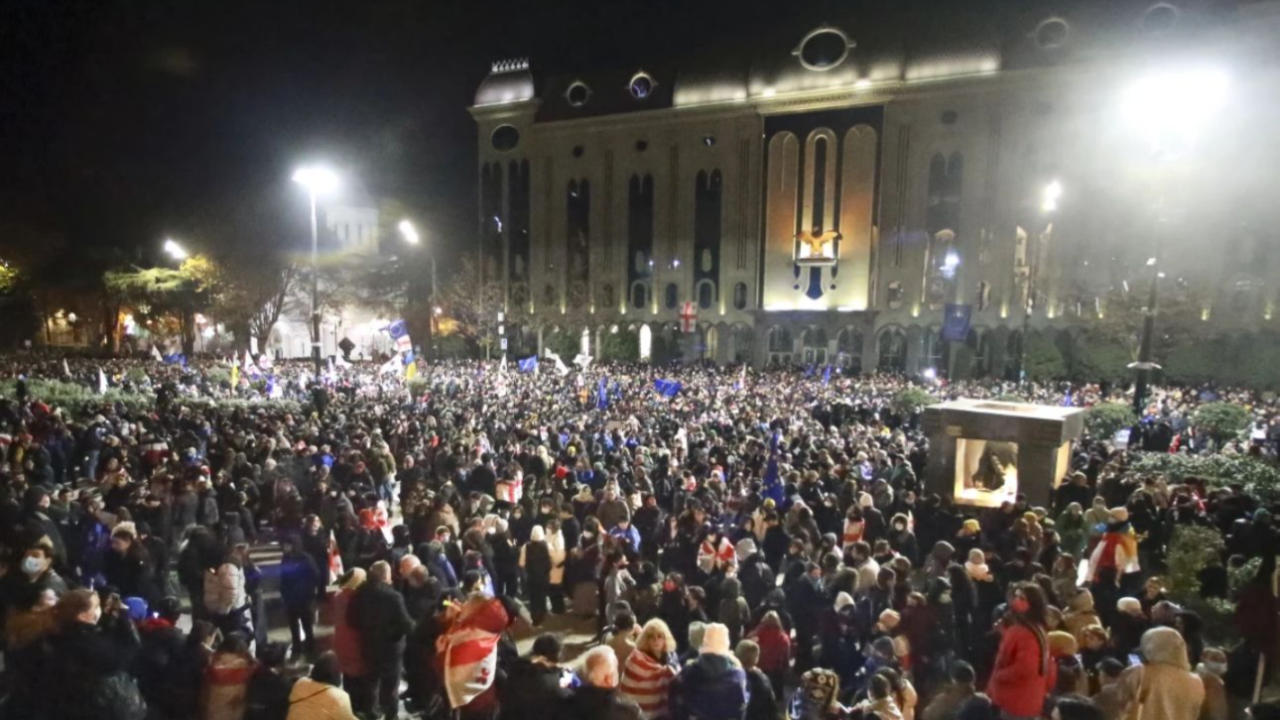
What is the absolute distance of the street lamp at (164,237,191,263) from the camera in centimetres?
4475

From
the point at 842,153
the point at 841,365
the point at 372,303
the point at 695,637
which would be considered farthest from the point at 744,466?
the point at 372,303

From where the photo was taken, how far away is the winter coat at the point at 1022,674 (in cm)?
519

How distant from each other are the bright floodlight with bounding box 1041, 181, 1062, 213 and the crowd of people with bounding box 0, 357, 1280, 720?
26.7m

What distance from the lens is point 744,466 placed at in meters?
12.7

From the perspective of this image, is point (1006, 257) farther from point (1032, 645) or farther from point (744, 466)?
point (1032, 645)

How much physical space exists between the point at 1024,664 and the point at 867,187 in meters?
40.9

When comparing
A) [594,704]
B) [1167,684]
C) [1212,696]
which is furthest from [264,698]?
[1212,696]

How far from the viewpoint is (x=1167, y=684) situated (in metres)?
4.60

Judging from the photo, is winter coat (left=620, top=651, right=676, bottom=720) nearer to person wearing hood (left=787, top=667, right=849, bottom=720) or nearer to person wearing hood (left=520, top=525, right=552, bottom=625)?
person wearing hood (left=787, top=667, right=849, bottom=720)

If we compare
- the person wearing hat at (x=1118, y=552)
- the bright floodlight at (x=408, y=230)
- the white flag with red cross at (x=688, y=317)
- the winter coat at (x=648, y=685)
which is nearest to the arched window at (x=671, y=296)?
the white flag with red cross at (x=688, y=317)

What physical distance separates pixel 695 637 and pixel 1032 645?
2342 mm

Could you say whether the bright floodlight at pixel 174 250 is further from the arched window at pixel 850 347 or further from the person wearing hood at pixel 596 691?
the person wearing hood at pixel 596 691

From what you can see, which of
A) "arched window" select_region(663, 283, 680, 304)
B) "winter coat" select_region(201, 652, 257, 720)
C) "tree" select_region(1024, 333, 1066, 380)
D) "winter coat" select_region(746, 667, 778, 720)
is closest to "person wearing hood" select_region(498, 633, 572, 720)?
"winter coat" select_region(746, 667, 778, 720)

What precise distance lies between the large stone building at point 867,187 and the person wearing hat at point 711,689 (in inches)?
1449
